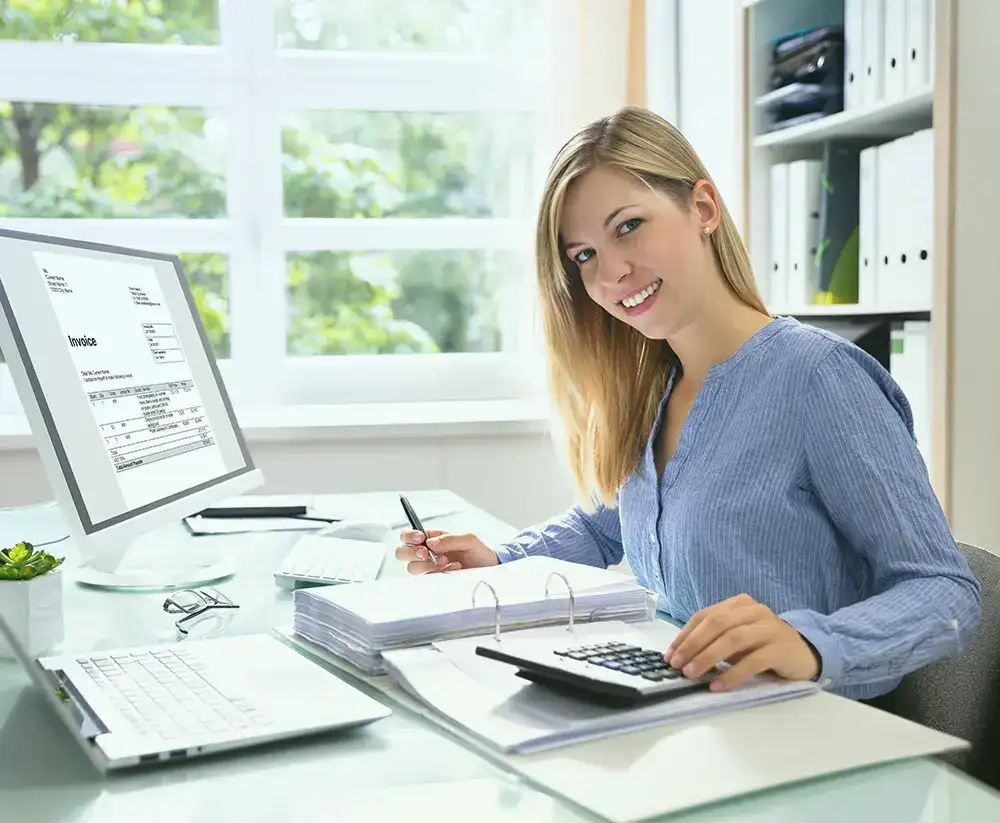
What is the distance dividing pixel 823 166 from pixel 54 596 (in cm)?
173

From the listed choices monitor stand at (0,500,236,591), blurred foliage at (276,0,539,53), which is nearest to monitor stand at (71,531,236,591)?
monitor stand at (0,500,236,591)

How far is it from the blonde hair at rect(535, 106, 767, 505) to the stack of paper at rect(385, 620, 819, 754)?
533 millimetres

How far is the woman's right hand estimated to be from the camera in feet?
4.22

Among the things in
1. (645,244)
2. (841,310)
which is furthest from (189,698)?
(841,310)

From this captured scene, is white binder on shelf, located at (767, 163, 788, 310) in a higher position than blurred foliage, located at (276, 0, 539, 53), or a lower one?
lower

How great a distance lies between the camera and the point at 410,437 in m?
2.81

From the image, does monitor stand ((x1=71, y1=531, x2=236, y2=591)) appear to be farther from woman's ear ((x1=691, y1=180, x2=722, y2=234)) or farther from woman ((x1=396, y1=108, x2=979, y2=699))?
woman's ear ((x1=691, y1=180, x2=722, y2=234))

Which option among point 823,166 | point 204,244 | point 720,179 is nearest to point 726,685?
point 823,166

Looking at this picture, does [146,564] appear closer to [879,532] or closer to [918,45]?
[879,532]

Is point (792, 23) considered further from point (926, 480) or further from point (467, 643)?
point (467, 643)

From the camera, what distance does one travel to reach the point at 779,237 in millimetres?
2334

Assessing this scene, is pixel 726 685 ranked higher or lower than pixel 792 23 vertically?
lower

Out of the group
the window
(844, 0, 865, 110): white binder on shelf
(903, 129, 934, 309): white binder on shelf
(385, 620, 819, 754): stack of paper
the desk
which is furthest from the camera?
the window

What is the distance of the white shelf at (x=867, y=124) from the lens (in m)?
1.92
